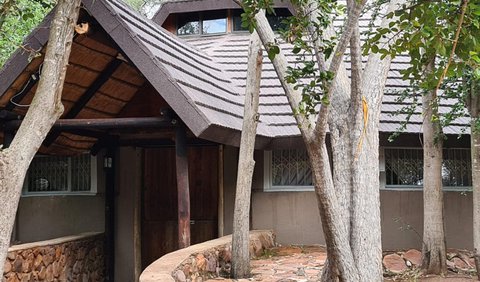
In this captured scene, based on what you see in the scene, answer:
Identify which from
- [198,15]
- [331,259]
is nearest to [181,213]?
[331,259]

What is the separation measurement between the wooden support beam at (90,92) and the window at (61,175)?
4.35 feet

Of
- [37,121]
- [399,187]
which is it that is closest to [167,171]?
[399,187]

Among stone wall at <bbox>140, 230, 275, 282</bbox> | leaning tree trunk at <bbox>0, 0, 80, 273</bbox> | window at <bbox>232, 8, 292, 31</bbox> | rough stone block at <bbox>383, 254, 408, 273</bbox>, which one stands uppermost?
window at <bbox>232, 8, 292, 31</bbox>

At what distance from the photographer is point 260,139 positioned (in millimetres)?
8023

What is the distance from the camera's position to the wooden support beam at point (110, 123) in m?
7.06

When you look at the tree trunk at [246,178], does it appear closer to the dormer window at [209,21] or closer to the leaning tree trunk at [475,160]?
the leaning tree trunk at [475,160]

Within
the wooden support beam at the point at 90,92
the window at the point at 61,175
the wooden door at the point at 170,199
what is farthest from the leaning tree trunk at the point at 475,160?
the window at the point at 61,175

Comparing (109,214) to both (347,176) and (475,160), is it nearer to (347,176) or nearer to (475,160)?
(347,176)

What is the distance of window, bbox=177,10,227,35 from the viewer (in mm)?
12719

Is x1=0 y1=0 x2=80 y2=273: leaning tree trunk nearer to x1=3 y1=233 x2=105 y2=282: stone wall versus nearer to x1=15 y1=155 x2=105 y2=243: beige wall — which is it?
x1=3 y1=233 x2=105 y2=282: stone wall

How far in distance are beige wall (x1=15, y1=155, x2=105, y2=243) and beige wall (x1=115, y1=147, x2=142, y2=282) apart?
1.06 ft

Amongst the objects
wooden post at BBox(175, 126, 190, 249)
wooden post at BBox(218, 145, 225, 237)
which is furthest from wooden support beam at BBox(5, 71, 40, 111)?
wooden post at BBox(218, 145, 225, 237)

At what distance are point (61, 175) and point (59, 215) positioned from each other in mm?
692

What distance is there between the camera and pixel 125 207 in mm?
9461
